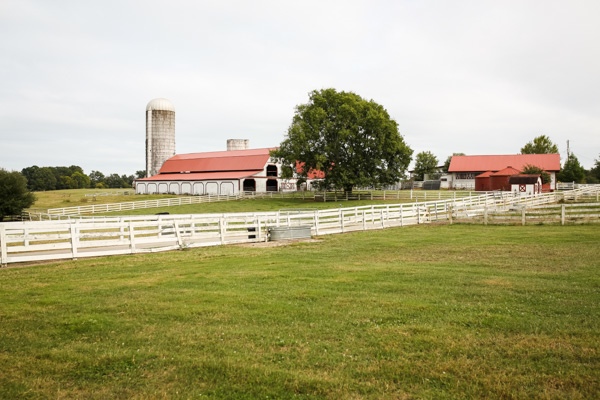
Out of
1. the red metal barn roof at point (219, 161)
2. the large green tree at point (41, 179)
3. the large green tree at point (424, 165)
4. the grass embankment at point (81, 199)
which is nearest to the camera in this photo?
the grass embankment at point (81, 199)

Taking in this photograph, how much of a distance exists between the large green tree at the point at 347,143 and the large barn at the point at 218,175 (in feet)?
34.7

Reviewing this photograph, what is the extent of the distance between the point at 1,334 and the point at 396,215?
22695mm

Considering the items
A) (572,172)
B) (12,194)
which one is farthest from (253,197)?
(572,172)

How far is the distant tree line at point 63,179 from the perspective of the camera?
12160 centimetres

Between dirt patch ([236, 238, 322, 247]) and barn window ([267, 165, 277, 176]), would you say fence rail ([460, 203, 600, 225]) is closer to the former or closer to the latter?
dirt patch ([236, 238, 322, 247])

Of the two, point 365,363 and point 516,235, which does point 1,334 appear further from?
point 516,235

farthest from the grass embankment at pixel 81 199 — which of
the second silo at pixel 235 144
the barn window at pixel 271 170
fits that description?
the second silo at pixel 235 144

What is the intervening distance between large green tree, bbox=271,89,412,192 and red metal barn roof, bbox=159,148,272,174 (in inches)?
518

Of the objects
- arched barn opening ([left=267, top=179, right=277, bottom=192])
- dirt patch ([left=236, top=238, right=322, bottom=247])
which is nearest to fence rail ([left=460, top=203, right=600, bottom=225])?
dirt patch ([left=236, top=238, right=322, bottom=247])

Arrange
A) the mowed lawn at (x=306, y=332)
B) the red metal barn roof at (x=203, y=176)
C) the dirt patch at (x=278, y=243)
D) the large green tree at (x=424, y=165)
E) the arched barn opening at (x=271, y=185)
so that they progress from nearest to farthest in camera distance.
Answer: the mowed lawn at (x=306, y=332) → the dirt patch at (x=278, y=243) → the red metal barn roof at (x=203, y=176) → the arched barn opening at (x=271, y=185) → the large green tree at (x=424, y=165)

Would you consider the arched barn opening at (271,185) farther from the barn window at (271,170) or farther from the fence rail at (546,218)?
the fence rail at (546,218)

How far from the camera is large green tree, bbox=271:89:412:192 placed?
51.2 meters

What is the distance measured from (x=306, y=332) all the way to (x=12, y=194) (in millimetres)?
43511

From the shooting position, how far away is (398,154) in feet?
176
